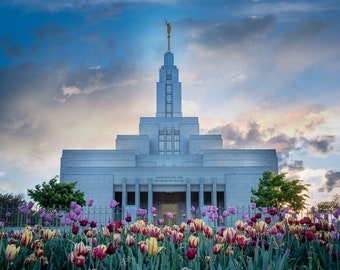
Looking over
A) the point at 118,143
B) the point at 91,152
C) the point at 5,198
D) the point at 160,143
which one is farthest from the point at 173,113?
the point at 5,198

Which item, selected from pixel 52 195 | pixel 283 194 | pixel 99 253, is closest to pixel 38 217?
pixel 99 253

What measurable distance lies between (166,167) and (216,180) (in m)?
7.68

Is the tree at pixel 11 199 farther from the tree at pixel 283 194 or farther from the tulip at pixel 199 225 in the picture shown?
the tulip at pixel 199 225

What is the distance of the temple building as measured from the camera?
5712 cm

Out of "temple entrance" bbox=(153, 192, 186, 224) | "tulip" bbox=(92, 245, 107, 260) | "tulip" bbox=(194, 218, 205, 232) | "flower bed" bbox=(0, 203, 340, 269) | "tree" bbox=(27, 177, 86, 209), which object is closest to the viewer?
"tulip" bbox=(92, 245, 107, 260)

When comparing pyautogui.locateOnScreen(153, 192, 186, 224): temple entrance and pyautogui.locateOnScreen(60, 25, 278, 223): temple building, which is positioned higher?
pyautogui.locateOnScreen(60, 25, 278, 223): temple building

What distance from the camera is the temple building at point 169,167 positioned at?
57.1 metres

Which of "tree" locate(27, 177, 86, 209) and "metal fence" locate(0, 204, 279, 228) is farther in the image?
"tree" locate(27, 177, 86, 209)

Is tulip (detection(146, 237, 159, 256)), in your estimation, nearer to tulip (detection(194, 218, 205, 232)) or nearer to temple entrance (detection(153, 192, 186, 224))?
tulip (detection(194, 218, 205, 232))

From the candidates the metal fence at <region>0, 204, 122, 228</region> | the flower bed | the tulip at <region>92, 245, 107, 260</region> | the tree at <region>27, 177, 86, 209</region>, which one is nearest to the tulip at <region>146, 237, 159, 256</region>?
the flower bed

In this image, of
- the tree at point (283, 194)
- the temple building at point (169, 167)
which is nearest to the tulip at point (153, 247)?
the tree at point (283, 194)

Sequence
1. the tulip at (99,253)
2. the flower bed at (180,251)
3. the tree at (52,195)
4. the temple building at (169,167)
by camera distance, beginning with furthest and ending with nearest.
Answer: the temple building at (169,167) < the tree at (52,195) < the flower bed at (180,251) < the tulip at (99,253)

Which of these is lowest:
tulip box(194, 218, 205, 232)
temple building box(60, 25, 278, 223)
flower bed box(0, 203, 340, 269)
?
flower bed box(0, 203, 340, 269)

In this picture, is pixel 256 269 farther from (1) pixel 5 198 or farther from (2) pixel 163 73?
(2) pixel 163 73
